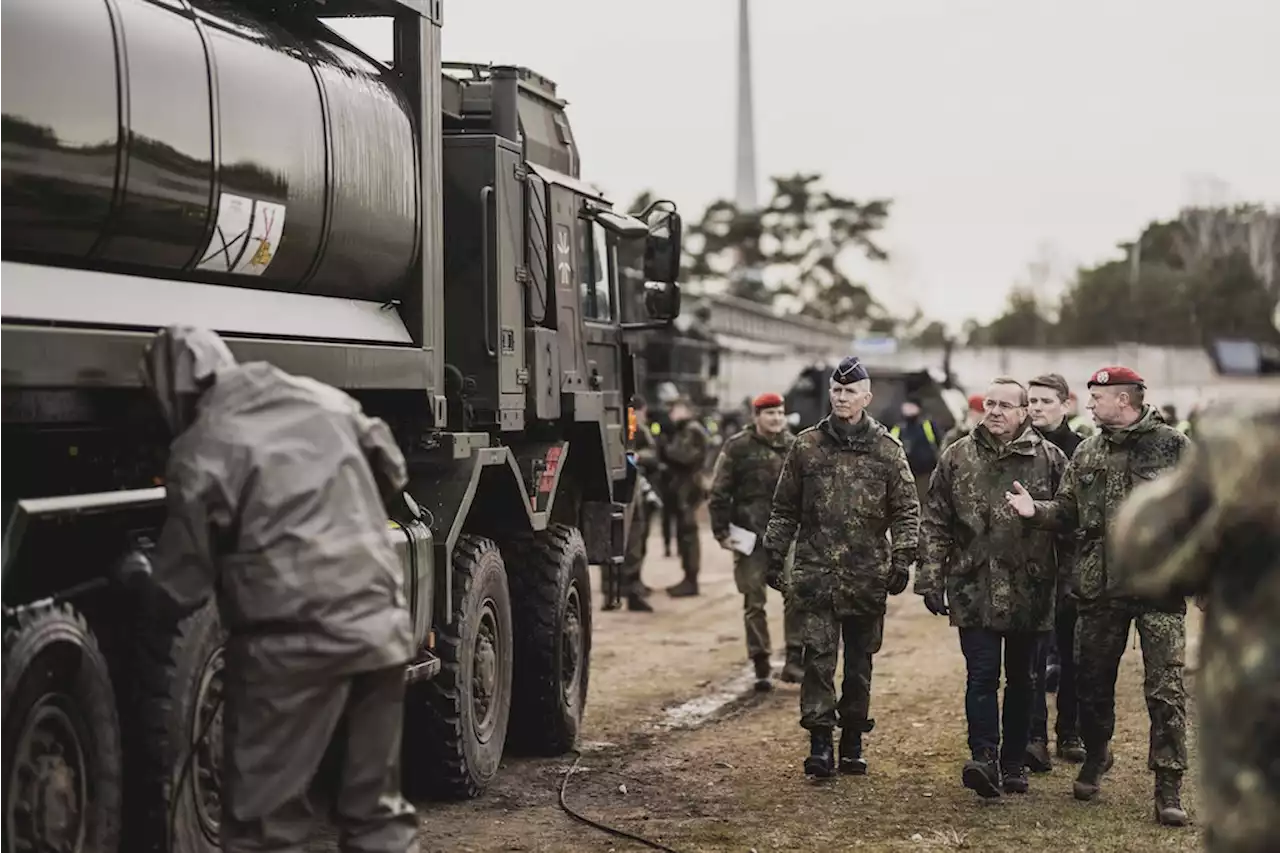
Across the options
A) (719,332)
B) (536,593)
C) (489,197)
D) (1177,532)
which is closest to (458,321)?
(489,197)

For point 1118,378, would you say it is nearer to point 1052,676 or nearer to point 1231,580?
point 1052,676

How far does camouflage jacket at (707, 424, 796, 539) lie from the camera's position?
41.3 feet

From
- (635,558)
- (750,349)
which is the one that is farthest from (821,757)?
(750,349)

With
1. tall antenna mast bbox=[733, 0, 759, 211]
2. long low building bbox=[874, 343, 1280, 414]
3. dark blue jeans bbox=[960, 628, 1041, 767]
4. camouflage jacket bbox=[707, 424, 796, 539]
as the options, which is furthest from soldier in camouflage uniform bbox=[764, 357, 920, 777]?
tall antenna mast bbox=[733, 0, 759, 211]

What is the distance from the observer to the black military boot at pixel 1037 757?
30.2ft

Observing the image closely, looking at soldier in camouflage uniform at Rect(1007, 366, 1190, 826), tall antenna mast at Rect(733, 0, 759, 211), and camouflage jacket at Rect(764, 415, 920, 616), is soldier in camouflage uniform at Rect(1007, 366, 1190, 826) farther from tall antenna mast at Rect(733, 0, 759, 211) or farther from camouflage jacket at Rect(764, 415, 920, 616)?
tall antenna mast at Rect(733, 0, 759, 211)

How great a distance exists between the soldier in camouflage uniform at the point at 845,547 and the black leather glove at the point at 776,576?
0.02 metres

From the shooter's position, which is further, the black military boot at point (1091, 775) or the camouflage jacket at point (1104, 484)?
the black military boot at point (1091, 775)

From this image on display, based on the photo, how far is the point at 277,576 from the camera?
17.2ft

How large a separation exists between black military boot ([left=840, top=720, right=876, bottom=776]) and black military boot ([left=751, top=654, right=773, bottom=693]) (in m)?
2.82

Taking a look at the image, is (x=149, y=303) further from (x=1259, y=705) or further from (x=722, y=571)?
(x=722, y=571)

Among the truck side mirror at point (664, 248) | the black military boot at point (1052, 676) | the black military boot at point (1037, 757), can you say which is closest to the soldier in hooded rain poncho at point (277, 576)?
the black military boot at point (1037, 757)

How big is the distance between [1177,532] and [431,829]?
4.39m

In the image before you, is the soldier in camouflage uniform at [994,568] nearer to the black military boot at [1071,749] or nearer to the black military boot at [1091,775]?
the black military boot at [1091,775]
